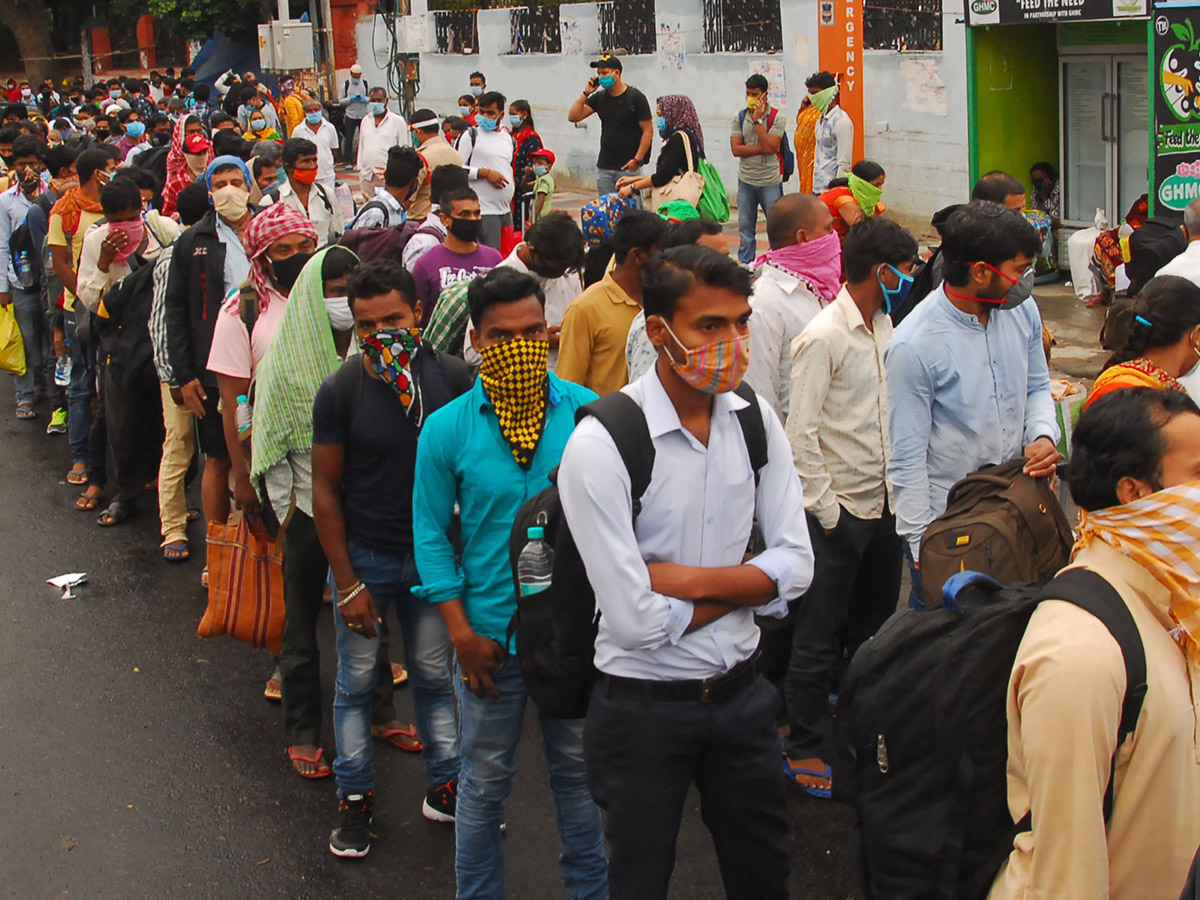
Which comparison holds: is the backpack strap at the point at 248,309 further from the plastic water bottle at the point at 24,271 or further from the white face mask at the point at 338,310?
the plastic water bottle at the point at 24,271

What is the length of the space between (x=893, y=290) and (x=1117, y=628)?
2559 mm

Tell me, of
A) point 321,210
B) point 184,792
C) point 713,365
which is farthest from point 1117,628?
point 321,210

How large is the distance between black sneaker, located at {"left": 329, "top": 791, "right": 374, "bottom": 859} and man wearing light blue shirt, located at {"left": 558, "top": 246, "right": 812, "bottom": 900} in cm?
164

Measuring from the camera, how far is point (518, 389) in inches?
152

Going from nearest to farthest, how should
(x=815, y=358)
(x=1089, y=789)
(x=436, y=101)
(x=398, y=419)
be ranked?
(x=1089, y=789) → (x=398, y=419) → (x=815, y=358) → (x=436, y=101)

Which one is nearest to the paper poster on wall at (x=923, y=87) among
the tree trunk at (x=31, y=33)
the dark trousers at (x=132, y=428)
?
the dark trousers at (x=132, y=428)

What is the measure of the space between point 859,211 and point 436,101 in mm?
22140

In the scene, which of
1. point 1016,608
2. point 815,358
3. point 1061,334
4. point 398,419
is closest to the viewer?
point 1016,608

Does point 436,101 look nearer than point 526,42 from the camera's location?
No

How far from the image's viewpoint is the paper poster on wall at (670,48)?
19719 millimetres

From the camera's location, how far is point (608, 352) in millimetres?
5445

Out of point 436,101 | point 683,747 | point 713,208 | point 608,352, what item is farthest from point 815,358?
point 436,101

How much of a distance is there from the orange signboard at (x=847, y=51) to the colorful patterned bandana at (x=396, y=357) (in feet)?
34.7

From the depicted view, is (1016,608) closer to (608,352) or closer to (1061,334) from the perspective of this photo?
(608,352)
